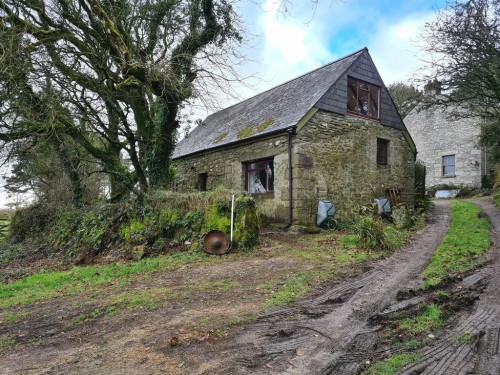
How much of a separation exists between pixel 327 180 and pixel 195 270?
7119 millimetres

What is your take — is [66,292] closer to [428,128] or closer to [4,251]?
[4,251]

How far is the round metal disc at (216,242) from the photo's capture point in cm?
878

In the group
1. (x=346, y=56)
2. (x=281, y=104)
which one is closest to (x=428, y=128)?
(x=346, y=56)

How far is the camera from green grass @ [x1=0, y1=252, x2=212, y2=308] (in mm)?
6164

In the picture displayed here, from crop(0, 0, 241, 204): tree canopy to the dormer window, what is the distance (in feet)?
16.8

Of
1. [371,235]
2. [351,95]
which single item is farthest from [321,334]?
[351,95]

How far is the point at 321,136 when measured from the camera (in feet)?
41.5

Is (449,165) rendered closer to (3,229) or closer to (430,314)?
(430,314)

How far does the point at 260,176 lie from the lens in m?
13.7

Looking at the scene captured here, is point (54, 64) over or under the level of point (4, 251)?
over

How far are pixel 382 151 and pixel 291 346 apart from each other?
13.2m

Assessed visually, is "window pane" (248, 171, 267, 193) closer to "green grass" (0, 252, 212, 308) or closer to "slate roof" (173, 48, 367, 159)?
→ "slate roof" (173, 48, 367, 159)

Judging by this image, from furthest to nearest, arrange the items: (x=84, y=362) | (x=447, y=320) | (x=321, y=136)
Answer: (x=321, y=136) → (x=447, y=320) → (x=84, y=362)

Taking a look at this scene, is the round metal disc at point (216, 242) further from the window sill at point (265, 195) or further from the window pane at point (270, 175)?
the window pane at point (270, 175)
